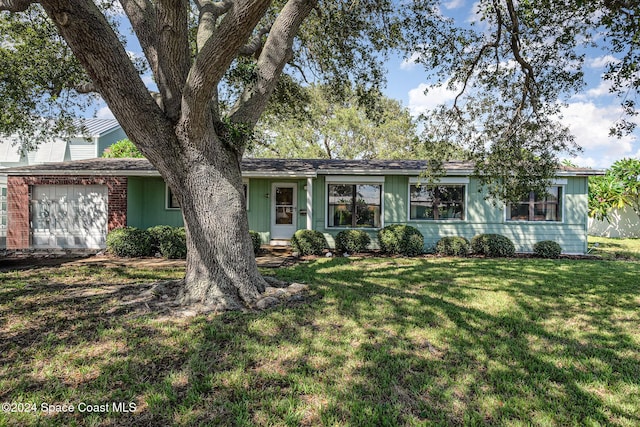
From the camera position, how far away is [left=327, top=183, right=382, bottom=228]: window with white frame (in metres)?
11.6

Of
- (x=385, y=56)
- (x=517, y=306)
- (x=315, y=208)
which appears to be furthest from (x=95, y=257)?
(x=517, y=306)

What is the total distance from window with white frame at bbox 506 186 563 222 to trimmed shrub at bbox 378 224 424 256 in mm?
3645

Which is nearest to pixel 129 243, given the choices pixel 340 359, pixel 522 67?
pixel 340 359

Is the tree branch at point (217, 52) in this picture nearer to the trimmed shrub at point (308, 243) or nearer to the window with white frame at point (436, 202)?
the trimmed shrub at point (308, 243)

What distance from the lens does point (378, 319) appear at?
4414mm

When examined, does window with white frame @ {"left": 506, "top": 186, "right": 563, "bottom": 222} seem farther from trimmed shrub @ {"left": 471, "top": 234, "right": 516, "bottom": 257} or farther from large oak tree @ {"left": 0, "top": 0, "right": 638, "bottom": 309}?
large oak tree @ {"left": 0, "top": 0, "right": 638, "bottom": 309}

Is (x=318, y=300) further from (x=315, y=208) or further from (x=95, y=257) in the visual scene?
(x=95, y=257)

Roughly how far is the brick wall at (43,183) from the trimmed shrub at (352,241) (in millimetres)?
7259

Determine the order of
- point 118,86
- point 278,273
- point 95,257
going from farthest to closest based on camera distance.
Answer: point 95,257 < point 278,273 < point 118,86

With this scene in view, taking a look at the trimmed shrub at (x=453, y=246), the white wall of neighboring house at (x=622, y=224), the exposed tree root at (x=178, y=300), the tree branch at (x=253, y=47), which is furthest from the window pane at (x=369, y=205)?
the white wall of neighboring house at (x=622, y=224)

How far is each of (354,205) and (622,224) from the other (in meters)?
15.4

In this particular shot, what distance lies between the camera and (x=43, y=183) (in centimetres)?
1090

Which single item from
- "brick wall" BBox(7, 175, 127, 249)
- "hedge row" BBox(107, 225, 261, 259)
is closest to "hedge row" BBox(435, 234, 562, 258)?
"hedge row" BBox(107, 225, 261, 259)

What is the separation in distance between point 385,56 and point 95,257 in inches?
392
